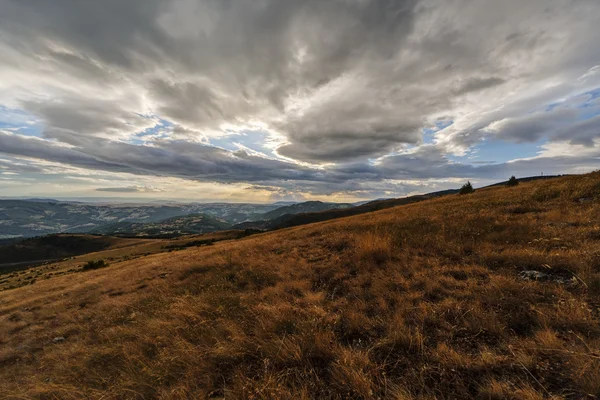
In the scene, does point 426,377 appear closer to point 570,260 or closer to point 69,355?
point 570,260

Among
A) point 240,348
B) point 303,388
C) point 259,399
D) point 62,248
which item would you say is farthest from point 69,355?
point 62,248

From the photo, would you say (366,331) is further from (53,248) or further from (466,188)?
(53,248)

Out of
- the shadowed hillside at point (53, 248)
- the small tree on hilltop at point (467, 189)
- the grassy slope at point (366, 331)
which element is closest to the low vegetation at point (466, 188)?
the small tree on hilltop at point (467, 189)

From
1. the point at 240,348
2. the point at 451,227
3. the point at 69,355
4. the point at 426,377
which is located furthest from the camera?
Answer: the point at 451,227

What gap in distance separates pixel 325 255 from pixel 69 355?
8.35 metres

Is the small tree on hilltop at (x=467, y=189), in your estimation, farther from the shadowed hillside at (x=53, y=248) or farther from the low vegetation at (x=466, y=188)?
the shadowed hillside at (x=53, y=248)

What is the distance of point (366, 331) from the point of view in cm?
449

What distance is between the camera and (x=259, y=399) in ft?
10.8

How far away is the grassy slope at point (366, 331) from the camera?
3.20m

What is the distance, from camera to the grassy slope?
10.5 feet

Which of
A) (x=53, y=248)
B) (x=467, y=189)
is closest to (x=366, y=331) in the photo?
(x=467, y=189)

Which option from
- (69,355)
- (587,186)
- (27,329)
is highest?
(587,186)

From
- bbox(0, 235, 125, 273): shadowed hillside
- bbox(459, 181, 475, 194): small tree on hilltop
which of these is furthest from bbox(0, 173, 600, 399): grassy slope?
bbox(0, 235, 125, 273): shadowed hillside

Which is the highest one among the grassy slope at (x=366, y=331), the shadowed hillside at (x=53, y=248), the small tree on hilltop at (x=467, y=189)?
the small tree on hilltop at (x=467, y=189)
